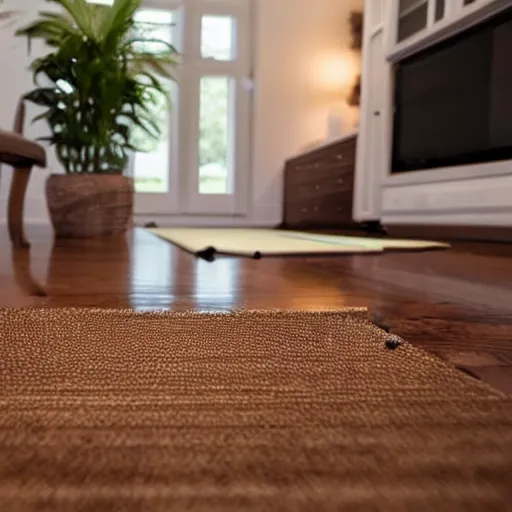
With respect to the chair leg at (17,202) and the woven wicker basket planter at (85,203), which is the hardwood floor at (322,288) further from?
the woven wicker basket planter at (85,203)

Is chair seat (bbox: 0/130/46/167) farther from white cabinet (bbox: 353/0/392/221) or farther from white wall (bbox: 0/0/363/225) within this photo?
white wall (bbox: 0/0/363/225)

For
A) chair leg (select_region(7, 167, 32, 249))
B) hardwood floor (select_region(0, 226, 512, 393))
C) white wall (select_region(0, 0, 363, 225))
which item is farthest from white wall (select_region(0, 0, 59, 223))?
hardwood floor (select_region(0, 226, 512, 393))

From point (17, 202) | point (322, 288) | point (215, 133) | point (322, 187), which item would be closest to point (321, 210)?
point (322, 187)

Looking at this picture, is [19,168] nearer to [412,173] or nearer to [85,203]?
[85,203]

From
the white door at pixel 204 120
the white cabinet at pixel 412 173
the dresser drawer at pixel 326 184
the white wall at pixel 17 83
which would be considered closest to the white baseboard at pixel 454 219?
the white cabinet at pixel 412 173

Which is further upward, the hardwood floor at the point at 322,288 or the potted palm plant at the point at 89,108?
the potted palm plant at the point at 89,108

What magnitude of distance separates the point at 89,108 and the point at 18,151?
1215mm

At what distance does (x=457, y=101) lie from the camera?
102 inches

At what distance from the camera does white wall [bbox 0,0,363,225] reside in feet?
15.8

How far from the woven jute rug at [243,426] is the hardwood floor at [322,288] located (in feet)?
0.33

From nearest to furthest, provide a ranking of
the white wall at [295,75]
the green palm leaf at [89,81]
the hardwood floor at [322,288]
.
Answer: the hardwood floor at [322,288] < the green palm leaf at [89,81] < the white wall at [295,75]

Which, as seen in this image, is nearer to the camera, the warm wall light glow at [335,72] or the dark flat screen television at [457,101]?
the dark flat screen television at [457,101]

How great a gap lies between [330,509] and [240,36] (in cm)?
487

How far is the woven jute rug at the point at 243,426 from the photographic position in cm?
30
